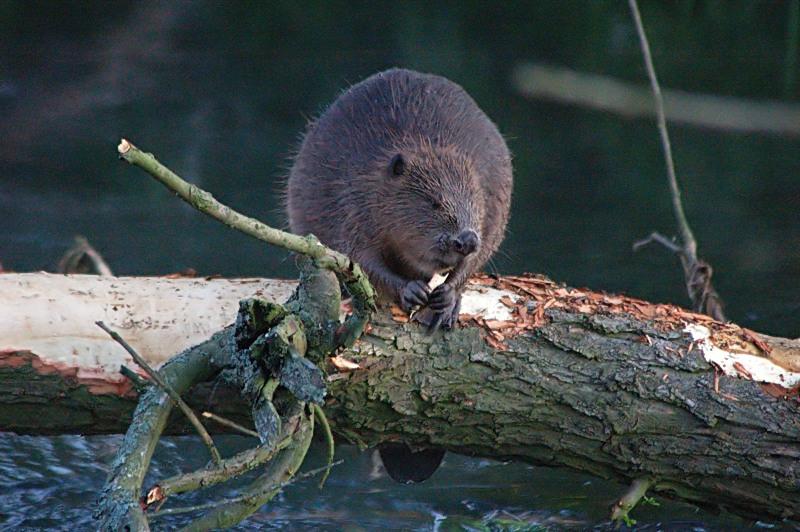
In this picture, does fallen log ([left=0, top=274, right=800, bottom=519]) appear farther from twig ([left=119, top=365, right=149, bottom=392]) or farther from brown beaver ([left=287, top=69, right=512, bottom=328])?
twig ([left=119, top=365, right=149, bottom=392])

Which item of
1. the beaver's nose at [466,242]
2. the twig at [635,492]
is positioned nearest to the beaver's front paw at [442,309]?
the beaver's nose at [466,242]

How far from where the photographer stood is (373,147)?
12.2 ft

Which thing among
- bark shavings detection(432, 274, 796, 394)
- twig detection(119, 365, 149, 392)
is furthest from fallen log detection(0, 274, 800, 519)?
twig detection(119, 365, 149, 392)

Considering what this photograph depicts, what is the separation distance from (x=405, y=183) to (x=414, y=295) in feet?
1.64

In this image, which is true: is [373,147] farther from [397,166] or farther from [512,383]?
[512,383]

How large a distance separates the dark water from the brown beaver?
57.5 inches

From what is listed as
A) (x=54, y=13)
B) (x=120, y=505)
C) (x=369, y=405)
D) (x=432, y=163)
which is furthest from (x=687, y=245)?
(x=54, y=13)

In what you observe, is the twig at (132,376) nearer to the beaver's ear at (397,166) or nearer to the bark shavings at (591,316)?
the bark shavings at (591,316)

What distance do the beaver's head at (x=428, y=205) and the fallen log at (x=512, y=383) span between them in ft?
0.90

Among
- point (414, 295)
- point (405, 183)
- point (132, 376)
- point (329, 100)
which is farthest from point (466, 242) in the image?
point (329, 100)

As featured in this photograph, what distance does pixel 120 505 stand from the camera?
2.33 meters

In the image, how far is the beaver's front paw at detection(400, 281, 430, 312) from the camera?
10.4 ft

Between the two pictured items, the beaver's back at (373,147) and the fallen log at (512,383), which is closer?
the fallen log at (512,383)

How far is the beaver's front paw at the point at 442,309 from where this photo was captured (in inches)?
121
